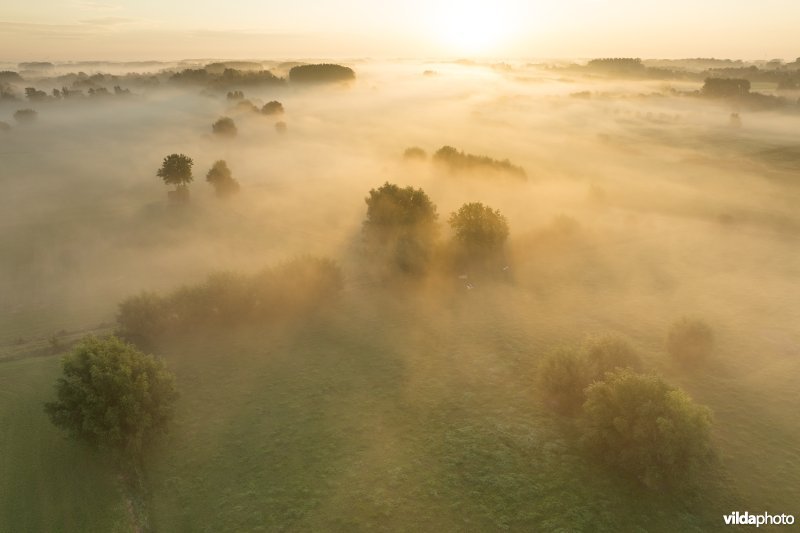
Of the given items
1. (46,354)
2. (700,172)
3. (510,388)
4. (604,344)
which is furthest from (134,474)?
(700,172)

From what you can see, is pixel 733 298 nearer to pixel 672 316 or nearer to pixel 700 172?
pixel 672 316

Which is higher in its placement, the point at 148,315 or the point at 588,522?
the point at 148,315

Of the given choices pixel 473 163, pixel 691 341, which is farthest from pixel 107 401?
pixel 473 163

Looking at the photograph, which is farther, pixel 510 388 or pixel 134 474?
pixel 510 388

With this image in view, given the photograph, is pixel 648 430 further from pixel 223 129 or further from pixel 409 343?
pixel 223 129

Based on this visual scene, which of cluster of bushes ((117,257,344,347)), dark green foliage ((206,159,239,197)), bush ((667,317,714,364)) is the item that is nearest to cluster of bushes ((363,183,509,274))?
cluster of bushes ((117,257,344,347))

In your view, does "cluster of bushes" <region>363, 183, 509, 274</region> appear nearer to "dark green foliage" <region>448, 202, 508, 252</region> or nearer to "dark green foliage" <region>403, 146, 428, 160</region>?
"dark green foliage" <region>448, 202, 508, 252</region>

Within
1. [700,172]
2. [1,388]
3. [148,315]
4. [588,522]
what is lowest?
[588,522]
